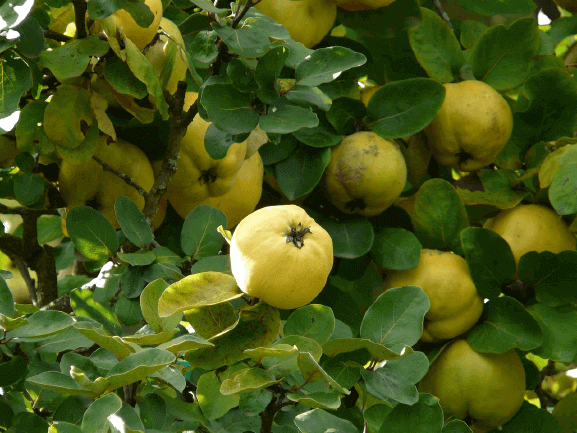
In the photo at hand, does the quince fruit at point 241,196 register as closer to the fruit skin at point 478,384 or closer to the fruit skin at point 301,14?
the fruit skin at point 301,14

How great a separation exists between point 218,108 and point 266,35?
4.4 inches

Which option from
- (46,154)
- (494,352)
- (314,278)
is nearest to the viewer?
(314,278)

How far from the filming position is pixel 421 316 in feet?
2.64

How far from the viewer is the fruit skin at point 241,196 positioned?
45.9 inches

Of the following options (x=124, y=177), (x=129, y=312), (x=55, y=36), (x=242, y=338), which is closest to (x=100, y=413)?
(x=242, y=338)

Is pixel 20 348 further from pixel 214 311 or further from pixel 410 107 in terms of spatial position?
pixel 410 107

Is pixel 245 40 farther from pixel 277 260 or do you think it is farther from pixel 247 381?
pixel 247 381

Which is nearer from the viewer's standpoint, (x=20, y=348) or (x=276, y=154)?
(x=20, y=348)

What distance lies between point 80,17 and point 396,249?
2.09 feet

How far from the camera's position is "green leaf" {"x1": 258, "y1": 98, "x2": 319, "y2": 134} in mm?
866

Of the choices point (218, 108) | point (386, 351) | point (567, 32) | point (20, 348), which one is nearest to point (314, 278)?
point (386, 351)

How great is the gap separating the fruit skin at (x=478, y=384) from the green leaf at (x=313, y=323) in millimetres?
511

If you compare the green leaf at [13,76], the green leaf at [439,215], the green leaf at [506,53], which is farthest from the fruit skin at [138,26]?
the green leaf at [506,53]

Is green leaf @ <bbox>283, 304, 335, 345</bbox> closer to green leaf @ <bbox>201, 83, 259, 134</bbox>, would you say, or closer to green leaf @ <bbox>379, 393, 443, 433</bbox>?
green leaf @ <bbox>379, 393, 443, 433</bbox>
